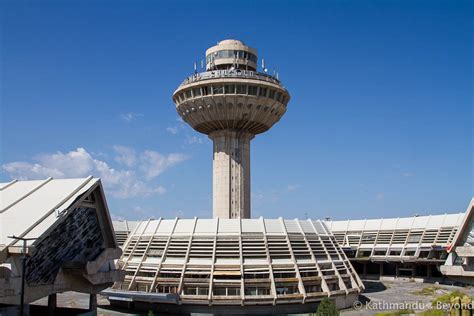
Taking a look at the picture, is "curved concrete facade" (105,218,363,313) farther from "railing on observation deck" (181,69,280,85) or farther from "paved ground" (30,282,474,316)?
"railing on observation deck" (181,69,280,85)

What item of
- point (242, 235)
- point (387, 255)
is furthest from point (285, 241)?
point (387, 255)

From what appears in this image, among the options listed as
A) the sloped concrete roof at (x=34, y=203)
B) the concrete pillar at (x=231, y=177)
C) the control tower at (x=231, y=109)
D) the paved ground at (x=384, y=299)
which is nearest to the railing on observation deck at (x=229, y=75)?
the control tower at (x=231, y=109)

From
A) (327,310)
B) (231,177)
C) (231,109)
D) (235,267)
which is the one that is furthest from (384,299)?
(231,109)

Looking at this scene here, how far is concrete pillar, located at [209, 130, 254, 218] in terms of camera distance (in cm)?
7188

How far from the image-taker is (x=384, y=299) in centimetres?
6003

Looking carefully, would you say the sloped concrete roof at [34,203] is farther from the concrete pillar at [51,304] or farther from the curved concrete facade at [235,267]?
the curved concrete facade at [235,267]

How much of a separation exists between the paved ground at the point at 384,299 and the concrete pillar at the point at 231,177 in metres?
21.9

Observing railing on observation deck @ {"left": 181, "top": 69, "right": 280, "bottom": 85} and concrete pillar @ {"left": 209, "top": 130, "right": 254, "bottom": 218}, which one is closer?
railing on observation deck @ {"left": 181, "top": 69, "right": 280, "bottom": 85}

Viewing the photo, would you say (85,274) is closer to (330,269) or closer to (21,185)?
(21,185)

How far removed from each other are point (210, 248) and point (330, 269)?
14329mm

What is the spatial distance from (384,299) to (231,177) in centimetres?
2786

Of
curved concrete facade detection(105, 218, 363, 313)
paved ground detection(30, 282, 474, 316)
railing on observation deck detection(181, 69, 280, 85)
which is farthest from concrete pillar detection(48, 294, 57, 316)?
railing on observation deck detection(181, 69, 280, 85)

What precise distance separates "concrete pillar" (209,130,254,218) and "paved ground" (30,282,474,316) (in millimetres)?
21902

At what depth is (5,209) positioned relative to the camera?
33.4 m
